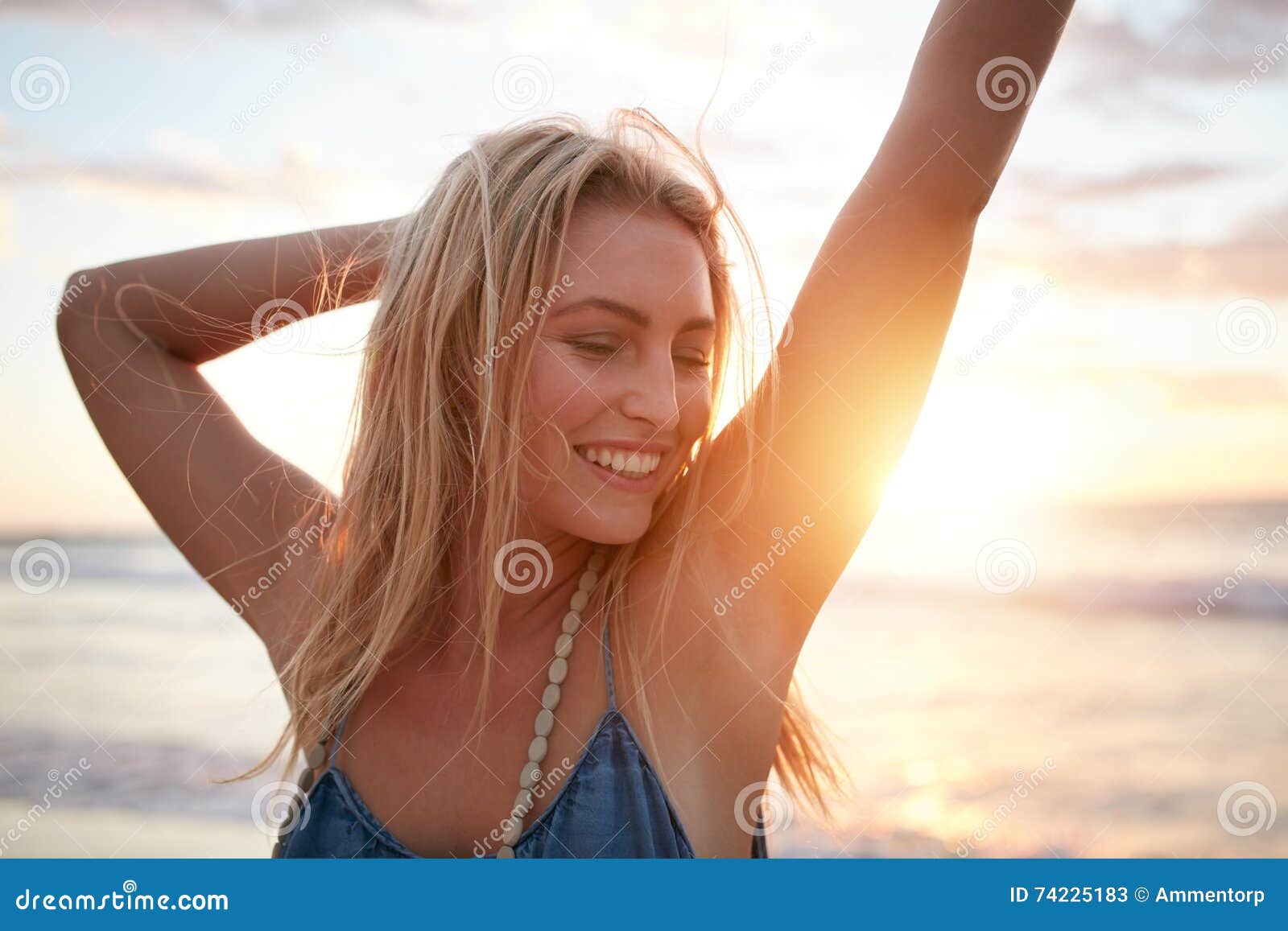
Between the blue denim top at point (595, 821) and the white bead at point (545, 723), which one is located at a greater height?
the white bead at point (545, 723)

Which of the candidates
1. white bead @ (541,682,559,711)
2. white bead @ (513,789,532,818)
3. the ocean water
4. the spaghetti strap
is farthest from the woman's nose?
the ocean water

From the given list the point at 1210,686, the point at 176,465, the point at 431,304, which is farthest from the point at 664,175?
the point at 1210,686

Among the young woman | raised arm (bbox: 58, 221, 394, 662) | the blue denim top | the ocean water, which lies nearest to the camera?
the blue denim top

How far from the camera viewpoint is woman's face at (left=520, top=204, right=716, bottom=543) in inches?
79.2

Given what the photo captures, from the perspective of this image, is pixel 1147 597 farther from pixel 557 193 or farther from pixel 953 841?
pixel 557 193

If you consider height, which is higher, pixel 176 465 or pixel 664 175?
pixel 664 175

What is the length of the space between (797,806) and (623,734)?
2.29 feet

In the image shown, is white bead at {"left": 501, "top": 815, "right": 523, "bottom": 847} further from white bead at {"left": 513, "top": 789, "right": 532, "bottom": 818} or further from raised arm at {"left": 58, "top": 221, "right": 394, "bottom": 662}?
raised arm at {"left": 58, "top": 221, "right": 394, "bottom": 662}

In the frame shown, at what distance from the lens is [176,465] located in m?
2.52

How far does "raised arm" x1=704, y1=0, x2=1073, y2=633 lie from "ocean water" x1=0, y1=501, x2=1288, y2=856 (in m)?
0.66

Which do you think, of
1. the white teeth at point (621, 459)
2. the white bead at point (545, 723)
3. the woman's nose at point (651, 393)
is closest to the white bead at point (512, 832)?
the white bead at point (545, 723)

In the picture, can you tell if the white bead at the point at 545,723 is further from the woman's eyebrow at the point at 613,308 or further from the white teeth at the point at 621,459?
the woman's eyebrow at the point at 613,308

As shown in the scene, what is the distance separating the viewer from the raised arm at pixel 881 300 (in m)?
2.03

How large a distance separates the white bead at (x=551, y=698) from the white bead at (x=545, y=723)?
0.02 meters
